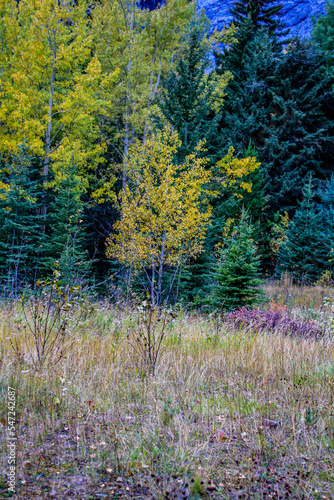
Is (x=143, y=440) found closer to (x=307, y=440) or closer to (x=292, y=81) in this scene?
(x=307, y=440)

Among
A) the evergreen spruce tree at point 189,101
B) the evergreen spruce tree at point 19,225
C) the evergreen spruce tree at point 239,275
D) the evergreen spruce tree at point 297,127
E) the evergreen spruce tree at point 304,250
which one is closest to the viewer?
the evergreen spruce tree at point 239,275

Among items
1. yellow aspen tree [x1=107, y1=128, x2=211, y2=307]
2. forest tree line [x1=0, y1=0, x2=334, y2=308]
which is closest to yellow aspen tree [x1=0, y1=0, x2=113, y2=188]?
forest tree line [x1=0, y1=0, x2=334, y2=308]

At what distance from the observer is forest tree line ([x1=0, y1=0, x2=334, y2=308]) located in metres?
12.2

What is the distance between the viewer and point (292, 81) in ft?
77.8

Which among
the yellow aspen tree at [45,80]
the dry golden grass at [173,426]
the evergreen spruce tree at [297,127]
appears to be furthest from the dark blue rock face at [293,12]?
the dry golden grass at [173,426]

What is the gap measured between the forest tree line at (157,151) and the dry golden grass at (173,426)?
4397 millimetres

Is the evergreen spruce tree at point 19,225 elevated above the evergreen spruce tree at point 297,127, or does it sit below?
below

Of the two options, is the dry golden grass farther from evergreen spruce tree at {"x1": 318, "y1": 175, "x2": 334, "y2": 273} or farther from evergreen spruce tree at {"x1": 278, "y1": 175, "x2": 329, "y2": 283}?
evergreen spruce tree at {"x1": 318, "y1": 175, "x2": 334, "y2": 273}

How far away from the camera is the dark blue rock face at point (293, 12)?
36250mm

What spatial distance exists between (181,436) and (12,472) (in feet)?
3.41

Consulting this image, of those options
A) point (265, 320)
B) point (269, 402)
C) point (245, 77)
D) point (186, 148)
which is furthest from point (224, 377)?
point (245, 77)

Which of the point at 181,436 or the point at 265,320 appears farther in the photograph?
the point at 265,320

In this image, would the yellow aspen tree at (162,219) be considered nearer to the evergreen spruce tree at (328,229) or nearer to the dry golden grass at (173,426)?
the evergreen spruce tree at (328,229)

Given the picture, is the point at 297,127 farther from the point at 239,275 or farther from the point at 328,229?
the point at 239,275
